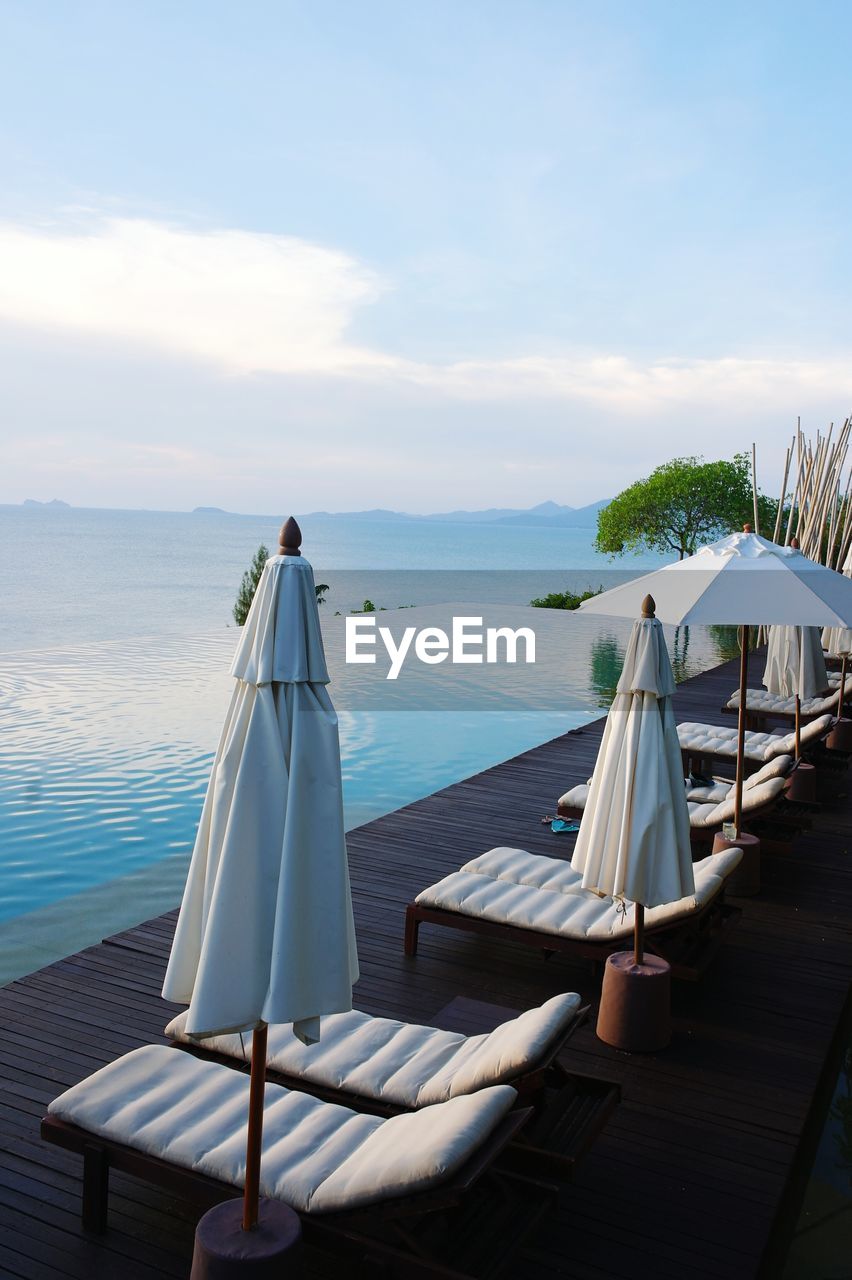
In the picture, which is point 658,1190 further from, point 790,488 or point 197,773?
point 790,488

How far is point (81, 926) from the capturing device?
22.0 feet

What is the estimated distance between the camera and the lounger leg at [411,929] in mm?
5059

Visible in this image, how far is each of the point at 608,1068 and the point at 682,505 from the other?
33.1 m

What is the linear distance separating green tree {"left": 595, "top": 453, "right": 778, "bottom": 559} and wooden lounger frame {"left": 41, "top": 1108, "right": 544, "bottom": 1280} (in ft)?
110

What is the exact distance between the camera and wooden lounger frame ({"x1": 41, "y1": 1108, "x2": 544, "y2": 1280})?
2531 millimetres

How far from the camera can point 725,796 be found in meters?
7.23

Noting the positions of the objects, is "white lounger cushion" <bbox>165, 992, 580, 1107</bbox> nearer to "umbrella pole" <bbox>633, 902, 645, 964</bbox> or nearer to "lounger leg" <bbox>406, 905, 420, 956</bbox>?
"umbrella pole" <bbox>633, 902, 645, 964</bbox>

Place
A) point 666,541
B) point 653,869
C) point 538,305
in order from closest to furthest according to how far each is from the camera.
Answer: point 653,869
point 538,305
point 666,541

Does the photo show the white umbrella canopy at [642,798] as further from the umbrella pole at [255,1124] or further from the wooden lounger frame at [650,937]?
the umbrella pole at [255,1124]

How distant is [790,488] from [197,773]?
7928 mm

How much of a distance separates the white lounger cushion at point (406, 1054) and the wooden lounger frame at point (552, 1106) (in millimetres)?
26

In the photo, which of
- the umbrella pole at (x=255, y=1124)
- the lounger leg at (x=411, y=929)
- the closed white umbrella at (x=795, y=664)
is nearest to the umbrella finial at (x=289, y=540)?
the umbrella pole at (x=255, y=1124)

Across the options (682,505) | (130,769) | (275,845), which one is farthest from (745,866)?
(682,505)

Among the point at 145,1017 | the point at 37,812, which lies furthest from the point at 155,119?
the point at 145,1017
